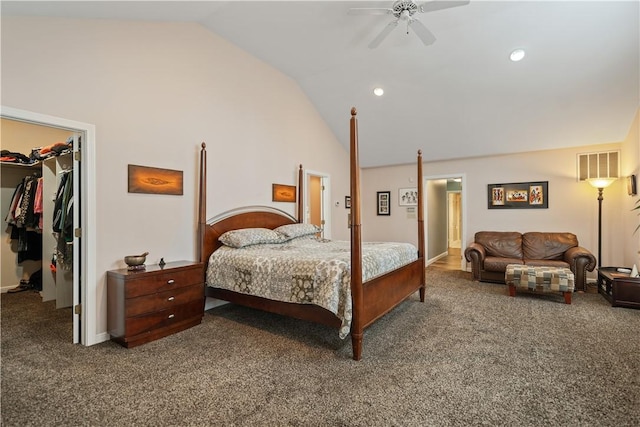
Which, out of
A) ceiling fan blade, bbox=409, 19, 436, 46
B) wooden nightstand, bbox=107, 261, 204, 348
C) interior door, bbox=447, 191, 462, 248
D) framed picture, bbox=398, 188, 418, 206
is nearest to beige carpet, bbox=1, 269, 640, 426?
wooden nightstand, bbox=107, 261, 204, 348

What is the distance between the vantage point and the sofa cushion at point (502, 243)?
5551 mm

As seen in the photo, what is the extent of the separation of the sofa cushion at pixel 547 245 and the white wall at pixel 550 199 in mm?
Answer: 292

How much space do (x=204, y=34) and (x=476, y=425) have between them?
461cm

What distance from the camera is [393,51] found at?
14.1ft

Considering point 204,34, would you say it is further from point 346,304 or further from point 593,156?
point 593,156

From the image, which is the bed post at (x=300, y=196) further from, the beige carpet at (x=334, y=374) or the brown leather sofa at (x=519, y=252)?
the brown leather sofa at (x=519, y=252)

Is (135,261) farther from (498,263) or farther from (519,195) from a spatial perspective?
(519,195)

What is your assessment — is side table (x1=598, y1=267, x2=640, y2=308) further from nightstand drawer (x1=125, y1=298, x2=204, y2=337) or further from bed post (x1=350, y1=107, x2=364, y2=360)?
nightstand drawer (x1=125, y1=298, x2=204, y2=337)

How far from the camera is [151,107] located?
10.9ft

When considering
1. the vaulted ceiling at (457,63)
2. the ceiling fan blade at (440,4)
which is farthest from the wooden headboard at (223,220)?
the ceiling fan blade at (440,4)

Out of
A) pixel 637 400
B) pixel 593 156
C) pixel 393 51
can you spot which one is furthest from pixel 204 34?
pixel 593 156

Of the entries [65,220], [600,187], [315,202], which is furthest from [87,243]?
[600,187]

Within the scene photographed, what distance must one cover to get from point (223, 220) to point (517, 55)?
4.34 meters

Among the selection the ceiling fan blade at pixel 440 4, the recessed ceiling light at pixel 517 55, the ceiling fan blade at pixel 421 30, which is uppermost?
the recessed ceiling light at pixel 517 55
